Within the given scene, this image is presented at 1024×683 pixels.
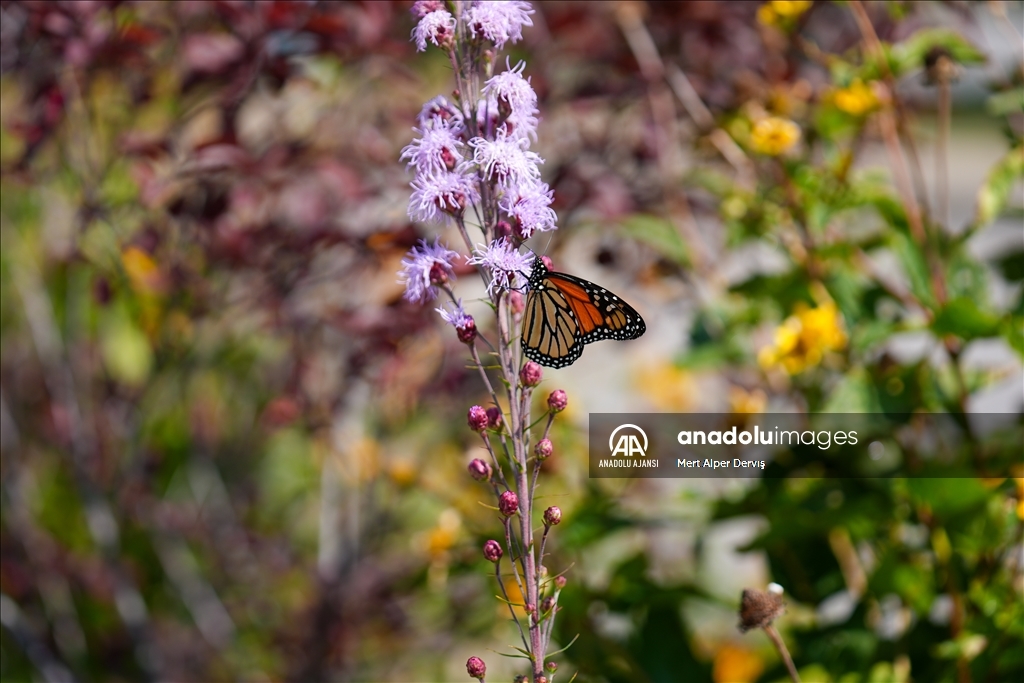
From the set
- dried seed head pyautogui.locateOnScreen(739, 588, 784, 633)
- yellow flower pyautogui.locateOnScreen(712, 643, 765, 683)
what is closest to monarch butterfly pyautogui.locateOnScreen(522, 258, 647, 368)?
dried seed head pyautogui.locateOnScreen(739, 588, 784, 633)

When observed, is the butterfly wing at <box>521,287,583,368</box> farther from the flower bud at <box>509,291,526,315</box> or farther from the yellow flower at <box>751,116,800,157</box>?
the yellow flower at <box>751,116,800,157</box>

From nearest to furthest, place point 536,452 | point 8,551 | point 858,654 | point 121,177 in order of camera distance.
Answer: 1. point 536,452
2. point 858,654
3. point 121,177
4. point 8,551

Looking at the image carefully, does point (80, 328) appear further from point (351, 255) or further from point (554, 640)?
point (554, 640)

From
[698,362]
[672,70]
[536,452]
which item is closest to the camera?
[536,452]

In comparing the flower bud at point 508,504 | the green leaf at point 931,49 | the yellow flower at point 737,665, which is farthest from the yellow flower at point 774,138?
the yellow flower at point 737,665

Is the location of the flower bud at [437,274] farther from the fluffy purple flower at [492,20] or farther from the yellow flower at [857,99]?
the yellow flower at [857,99]

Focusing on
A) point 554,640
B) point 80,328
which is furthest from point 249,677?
point 554,640
